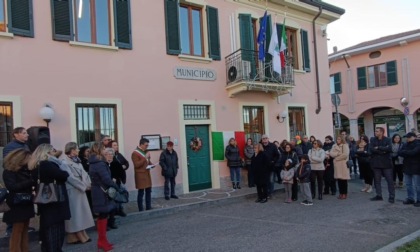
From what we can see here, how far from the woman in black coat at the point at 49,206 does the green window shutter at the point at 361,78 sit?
933 inches

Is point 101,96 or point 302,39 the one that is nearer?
point 101,96

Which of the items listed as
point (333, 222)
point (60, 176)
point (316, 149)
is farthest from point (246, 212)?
point (60, 176)

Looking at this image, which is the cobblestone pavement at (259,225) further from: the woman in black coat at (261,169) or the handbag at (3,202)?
the handbag at (3,202)

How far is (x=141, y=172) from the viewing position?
835 centimetres

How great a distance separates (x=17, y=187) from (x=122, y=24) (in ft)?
19.8

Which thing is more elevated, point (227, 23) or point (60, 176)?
point (227, 23)

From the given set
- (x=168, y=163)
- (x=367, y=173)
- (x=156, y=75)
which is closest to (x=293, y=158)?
(x=367, y=173)

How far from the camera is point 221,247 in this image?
18.6 ft

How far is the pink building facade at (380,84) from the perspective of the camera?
22750 millimetres

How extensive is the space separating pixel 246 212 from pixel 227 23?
658cm

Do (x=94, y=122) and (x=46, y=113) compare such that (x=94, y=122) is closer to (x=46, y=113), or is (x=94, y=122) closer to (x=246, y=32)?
(x=46, y=113)

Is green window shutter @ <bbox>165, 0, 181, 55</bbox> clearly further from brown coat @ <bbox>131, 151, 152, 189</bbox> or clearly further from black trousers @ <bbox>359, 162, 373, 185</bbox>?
black trousers @ <bbox>359, 162, 373, 185</bbox>

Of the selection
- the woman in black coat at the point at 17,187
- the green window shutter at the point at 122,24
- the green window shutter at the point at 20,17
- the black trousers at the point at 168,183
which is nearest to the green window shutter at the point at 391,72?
the black trousers at the point at 168,183

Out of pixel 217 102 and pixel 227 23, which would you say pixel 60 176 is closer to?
pixel 217 102
